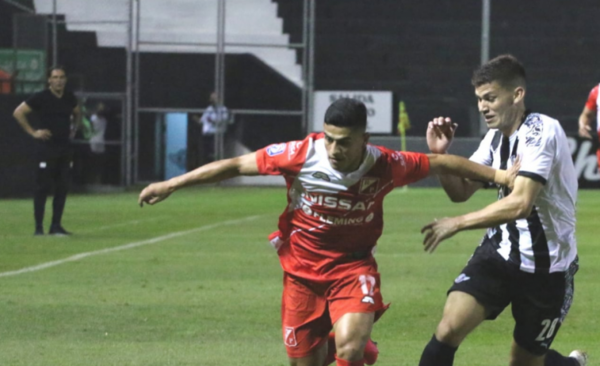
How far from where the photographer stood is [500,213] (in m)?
5.52

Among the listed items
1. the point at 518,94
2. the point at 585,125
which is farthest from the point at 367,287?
the point at 585,125

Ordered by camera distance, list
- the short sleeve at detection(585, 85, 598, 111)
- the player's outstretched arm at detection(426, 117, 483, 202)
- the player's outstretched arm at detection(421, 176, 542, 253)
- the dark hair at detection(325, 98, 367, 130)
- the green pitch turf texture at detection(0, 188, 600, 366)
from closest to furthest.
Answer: the player's outstretched arm at detection(421, 176, 542, 253)
the dark hair at detection(325, 98, 367, 130)
the player's outstretched arm at detection(426, 117, 483, 202)
the green pitch turf texture at detection(0, 188, 600, 366)
the short sleeve at detection(585, 85, 598, 111)

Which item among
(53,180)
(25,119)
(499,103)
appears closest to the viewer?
(499,103)

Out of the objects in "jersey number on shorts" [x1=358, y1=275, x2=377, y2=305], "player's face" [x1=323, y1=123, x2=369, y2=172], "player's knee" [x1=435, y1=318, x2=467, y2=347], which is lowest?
"player's knee" [x1=435, y1=318, x2=467, y2=347]

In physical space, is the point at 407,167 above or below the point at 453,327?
above

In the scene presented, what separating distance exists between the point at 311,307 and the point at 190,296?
4153mm

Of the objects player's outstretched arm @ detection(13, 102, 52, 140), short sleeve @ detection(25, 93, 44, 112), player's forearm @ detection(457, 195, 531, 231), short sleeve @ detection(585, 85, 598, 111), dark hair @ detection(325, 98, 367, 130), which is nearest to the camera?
player's forearm @ detection(457, 195, 531, 231)

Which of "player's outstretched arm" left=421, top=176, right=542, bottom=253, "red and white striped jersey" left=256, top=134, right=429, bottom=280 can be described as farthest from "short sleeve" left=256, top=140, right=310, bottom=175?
"player's outstretched arm" left=421, top=176, right=542, bottom=253

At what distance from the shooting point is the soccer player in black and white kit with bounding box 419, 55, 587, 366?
5.83 metres

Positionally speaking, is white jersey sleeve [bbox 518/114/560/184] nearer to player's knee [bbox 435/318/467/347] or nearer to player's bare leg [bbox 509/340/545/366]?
player's knee [bbox 435/318/467/347]

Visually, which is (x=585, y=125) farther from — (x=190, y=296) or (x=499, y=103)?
(x=499, y=103)

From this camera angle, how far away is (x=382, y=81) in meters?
34.1

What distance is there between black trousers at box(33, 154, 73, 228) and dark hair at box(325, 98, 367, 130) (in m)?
10.1

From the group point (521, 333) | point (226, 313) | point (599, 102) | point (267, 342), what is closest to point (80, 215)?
point (599, 102)
